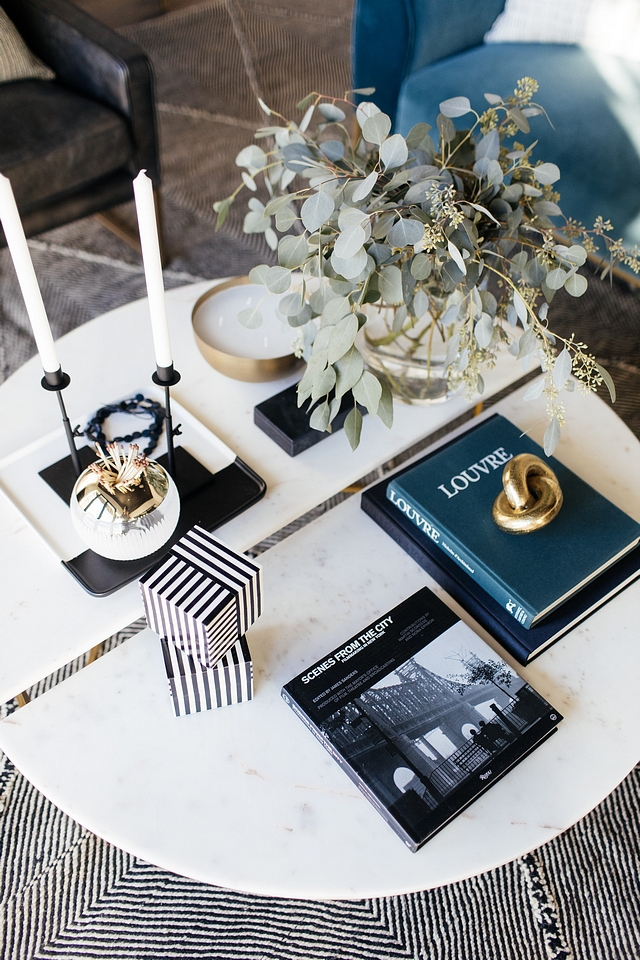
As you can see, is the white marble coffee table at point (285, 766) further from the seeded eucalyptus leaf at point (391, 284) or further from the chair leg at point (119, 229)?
the chair leg at point (119, 229)

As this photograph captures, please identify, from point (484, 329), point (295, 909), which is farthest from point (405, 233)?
point (295, 909)

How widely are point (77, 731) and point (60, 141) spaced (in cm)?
115

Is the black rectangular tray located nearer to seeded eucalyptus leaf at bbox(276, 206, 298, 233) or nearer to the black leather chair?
seeded eucalyptus leaf at bbox(276, 206, 298, 233)

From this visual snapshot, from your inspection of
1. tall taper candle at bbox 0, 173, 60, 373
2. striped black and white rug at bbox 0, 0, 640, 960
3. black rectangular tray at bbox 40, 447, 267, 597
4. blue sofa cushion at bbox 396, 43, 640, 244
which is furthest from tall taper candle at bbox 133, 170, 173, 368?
blue sofa cushion at bbox 396, 43, 640, 244

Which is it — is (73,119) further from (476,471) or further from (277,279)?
Result: (476,471)

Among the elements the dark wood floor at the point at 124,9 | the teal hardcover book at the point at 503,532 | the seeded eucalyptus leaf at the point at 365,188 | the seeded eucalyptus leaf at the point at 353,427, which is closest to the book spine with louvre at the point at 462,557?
the teal hardcover book at the point at 503,532

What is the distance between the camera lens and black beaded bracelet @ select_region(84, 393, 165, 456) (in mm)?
928

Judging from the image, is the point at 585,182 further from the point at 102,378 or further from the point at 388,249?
the point at 102,378

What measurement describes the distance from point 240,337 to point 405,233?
1.17ft

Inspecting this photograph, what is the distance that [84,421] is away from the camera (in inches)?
37.6

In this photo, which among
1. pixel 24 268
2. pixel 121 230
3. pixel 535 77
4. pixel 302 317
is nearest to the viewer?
pixel 24 268

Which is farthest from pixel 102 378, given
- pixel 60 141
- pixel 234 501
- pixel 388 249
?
pixel 60 141

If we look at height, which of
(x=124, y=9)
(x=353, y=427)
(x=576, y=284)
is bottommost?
(x=124, y=9)

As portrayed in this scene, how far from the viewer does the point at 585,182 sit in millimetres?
1490
